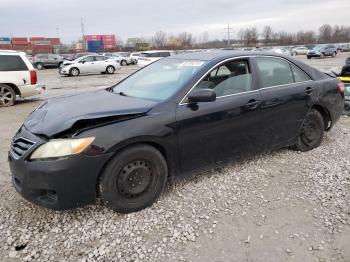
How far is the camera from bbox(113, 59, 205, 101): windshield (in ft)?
12.0

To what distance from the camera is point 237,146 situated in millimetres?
3947

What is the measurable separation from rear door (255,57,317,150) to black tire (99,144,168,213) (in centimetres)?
162

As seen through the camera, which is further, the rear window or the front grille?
the rear window

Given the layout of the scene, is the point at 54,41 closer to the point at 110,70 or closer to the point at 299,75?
the point at 110,70

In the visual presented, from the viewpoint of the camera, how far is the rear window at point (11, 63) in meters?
9.87

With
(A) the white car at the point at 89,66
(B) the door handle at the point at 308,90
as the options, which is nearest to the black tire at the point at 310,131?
(B) the door handle at the point at 308,90

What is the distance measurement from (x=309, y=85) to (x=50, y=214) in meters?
3.82

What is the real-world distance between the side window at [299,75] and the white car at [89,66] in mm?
20121

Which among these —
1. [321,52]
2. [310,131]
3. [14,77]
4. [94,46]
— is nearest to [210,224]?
[310,131]

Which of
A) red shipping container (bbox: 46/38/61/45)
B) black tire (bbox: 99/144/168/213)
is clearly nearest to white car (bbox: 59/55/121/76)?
black tire (bbox: 99/144/168/213)

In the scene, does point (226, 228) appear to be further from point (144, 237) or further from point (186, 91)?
point (186, 91)

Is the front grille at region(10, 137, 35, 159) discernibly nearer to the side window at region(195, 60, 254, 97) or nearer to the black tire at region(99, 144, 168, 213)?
the black tire at region(99, 144, 168, 213)

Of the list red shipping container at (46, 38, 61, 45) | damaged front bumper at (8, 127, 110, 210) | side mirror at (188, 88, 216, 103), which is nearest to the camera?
damaged front bumper at (8, 127, 110, 210)

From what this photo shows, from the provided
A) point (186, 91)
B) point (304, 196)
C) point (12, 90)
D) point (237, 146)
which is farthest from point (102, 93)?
point (12, 90)
